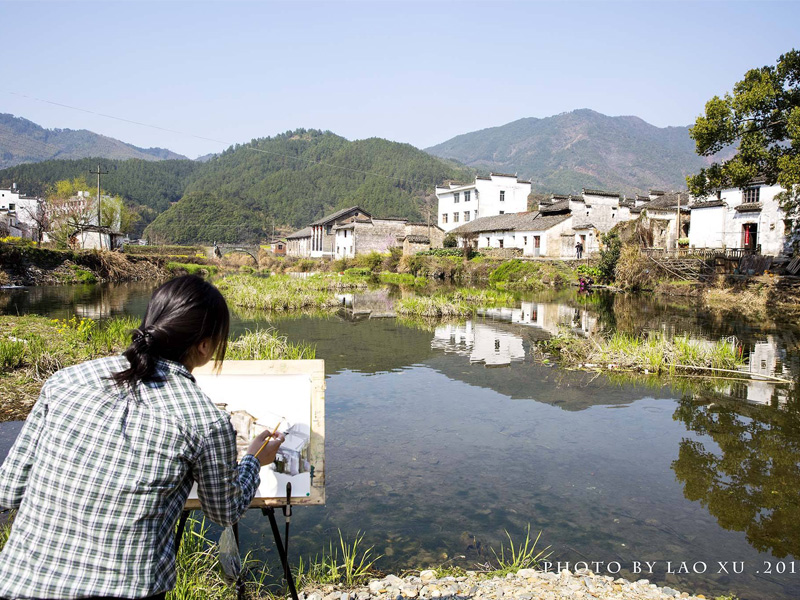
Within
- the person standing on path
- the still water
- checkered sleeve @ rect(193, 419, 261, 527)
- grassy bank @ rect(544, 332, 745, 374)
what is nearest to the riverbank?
the still water

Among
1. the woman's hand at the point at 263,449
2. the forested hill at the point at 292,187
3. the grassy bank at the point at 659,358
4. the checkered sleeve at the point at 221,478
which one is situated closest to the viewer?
the checkered sleeve at the point at 221,478

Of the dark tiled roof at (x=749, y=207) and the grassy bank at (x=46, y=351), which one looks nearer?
the grassy bank at (x=46, y=351)

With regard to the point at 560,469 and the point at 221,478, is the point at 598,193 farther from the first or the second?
the point at 221,478

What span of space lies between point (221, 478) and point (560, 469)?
17.8ft


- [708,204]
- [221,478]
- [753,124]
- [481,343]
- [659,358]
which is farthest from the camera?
[708,204]

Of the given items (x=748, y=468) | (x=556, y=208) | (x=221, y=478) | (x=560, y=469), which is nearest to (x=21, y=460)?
(x=221, y=478)

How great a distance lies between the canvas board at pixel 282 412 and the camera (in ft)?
9.89

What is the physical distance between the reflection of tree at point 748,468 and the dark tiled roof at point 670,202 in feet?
115

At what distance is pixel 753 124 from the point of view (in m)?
22.4

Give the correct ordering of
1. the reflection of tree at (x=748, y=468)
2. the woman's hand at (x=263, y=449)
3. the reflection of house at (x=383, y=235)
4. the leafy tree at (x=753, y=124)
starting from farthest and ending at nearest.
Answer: the reflection of house at (x=383, y=235), the leafy tree at (x=753, y=124), the reflection of tree at (x=748, y=468), the woman's hand at (x=263, y=449)

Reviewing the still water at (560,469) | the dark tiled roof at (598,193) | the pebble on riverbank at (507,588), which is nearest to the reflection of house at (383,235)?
the dark tiled roof at (598,193)

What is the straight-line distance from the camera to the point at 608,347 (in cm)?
1190

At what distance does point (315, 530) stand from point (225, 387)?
2196 millimetres

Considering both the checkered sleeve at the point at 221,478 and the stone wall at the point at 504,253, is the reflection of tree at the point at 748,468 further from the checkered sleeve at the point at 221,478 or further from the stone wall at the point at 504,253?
the stone wall at the point at 504,253
